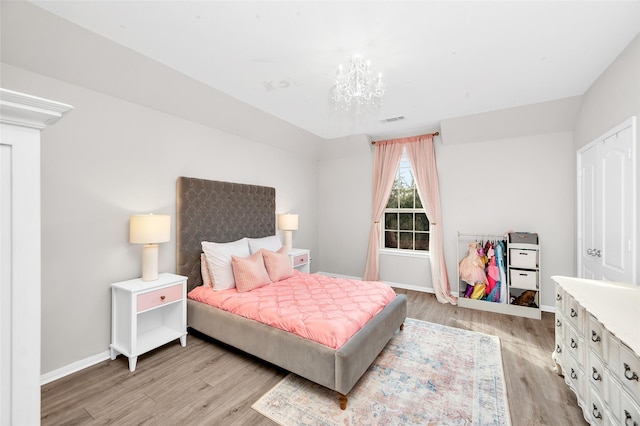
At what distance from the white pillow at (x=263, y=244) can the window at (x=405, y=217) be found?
2158mm

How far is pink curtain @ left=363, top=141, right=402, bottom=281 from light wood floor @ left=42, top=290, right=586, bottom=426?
2.29 m

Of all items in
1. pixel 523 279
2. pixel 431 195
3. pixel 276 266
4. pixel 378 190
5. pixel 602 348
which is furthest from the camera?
pixel 378 190

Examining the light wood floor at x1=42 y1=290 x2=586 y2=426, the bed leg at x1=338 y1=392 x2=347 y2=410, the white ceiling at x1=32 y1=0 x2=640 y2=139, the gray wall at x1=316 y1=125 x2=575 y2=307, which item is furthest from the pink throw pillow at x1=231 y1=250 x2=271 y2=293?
the gray wall at x1=316 y1=125 x2=575 y2=307

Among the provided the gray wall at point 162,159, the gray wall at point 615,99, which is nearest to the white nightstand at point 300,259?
the gray wall at point 162,159

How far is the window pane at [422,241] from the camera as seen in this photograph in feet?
15.4

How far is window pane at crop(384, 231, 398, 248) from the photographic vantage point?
5.02m

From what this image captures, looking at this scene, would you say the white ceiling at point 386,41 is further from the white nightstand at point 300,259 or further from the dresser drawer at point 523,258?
the white nightstand at point 300,259

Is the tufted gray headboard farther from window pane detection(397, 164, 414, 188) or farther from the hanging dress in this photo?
the hanging dress

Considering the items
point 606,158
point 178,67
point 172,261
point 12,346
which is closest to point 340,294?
point 172,261

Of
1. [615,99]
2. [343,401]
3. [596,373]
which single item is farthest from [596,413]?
[615,99]

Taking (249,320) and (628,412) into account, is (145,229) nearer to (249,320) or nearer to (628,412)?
(249,320)

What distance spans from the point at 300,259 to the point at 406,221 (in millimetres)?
2004

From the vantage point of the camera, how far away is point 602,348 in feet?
5.09

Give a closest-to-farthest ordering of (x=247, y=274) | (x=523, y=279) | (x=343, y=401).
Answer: (x=343, y=401)
(x=247, y=274)
(x=523, y=279)
